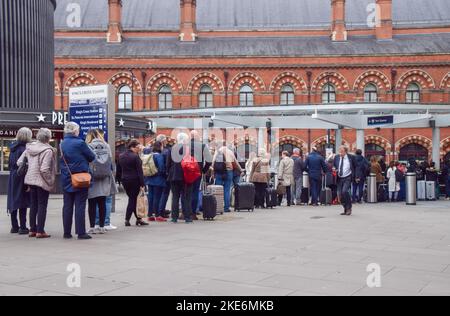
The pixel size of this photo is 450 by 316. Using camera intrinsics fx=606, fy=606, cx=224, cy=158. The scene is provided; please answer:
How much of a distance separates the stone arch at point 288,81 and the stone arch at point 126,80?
8.95m

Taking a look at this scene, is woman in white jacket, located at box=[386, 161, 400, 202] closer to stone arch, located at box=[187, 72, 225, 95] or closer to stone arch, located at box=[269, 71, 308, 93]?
stone arch, located at box=[269, 71, 308, 93]

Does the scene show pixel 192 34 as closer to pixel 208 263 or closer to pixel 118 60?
pixel 118 60

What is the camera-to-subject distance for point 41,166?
31.7 ft

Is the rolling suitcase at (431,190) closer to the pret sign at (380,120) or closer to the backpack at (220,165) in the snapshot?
the pret sign at (380,120)

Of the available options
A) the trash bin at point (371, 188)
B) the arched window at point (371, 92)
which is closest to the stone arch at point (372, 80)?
the arched window at point (371, 92)

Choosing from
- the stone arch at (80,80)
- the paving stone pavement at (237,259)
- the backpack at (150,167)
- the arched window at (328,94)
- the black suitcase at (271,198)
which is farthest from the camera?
the stone arch at (80,80)

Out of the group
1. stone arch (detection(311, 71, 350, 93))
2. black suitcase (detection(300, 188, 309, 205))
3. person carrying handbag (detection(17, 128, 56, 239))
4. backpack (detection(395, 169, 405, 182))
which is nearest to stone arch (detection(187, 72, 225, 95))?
stone arch (detection(311, 71, 350, 93))

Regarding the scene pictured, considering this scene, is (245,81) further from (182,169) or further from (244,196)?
(182,169)

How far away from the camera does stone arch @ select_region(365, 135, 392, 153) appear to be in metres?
38.7

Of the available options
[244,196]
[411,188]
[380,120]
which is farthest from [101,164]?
[380,120]

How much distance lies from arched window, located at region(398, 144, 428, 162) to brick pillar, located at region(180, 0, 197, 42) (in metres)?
17.0

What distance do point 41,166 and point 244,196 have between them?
6551 mm

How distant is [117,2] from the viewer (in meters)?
45.4

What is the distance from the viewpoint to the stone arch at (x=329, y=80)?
40031 mm
